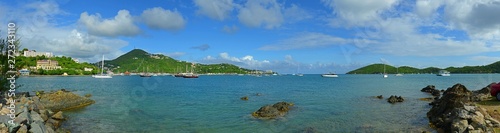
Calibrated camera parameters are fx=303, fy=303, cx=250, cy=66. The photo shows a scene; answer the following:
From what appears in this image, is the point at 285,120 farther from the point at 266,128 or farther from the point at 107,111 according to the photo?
the point at 107,111

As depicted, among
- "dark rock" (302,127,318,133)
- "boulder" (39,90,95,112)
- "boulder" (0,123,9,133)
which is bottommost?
"dark rock" (302,127,318,133)

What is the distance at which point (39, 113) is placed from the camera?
2553 centimetres

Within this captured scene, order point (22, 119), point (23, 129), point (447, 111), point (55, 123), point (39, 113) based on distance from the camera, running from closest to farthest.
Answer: point (23, 129) < point (22, 119) < point (447, 111) < point (55, 123) < point (39, 113)

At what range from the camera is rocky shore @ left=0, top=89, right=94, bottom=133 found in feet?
56.0

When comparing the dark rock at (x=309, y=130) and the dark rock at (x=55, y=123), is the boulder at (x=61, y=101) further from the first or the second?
the dark rock at (x=309, y=130)

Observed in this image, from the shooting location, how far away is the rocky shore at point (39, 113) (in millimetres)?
17066

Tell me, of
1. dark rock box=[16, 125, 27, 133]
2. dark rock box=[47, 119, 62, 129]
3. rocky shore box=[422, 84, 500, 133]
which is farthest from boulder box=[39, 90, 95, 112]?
rocky shore box=[422, 84, 500, 133]

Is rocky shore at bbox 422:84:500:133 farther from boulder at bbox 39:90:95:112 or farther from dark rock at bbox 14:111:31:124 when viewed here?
boulder at bbox 39:90:95:112

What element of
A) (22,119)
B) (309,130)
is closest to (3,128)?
(22,119)

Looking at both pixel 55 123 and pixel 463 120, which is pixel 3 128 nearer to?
pixel 55 123

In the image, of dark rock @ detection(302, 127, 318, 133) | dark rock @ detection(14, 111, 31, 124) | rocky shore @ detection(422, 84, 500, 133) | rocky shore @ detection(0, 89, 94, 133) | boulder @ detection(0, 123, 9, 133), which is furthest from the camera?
dark rock @ detection(302, 127, 318, 133)

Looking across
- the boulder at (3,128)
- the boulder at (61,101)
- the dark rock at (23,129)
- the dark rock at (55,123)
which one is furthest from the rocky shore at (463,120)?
the boulder at (61,101)

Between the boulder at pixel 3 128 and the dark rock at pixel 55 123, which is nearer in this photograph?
the boulder at pixel 3 128

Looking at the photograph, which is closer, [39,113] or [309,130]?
[309,130]
